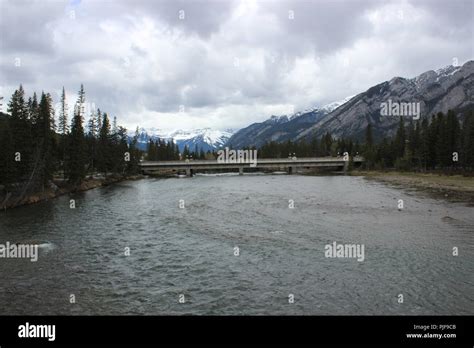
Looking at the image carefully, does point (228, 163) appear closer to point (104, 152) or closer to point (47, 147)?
point (104, 152)

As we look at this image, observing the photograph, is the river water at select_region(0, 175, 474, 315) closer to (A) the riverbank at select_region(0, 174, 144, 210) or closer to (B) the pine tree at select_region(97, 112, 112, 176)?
(A) the riverbank at select_region(0, 174, 144, 210)

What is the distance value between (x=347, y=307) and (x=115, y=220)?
36457 mm

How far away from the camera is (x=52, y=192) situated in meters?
80.8

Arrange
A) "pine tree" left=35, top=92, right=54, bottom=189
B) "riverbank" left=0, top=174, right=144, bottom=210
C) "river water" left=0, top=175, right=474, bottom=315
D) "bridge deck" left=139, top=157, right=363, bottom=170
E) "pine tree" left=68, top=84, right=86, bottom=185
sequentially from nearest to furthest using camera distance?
"river water" left=0, top=175, right=474, bottom=315
"riverbank" left=0, top=174, right=144, bottom=210
"pine tree" left=35, top=92, right=54, bottom=189
"pine tree" left=68, top=84, right=86, bottom=185
"bridge deck" left=139, top=157, right=363, bottom=170

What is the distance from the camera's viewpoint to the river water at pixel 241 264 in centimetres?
2145

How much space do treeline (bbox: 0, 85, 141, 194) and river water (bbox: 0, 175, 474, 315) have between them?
822 inches

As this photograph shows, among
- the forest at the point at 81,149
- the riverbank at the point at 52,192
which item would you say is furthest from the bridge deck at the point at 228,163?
the riverbank at the point at 52,192

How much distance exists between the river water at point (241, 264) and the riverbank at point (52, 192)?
498 inches

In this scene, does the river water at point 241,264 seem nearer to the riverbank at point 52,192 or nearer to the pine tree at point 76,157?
the riverbank at point 52,192

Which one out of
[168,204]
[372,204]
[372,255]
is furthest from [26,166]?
[372,255]

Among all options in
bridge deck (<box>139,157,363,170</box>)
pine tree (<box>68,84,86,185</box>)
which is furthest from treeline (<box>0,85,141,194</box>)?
bridge deck (<box>139,157,363,170</box>)

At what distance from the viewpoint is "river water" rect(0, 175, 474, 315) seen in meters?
21.5
